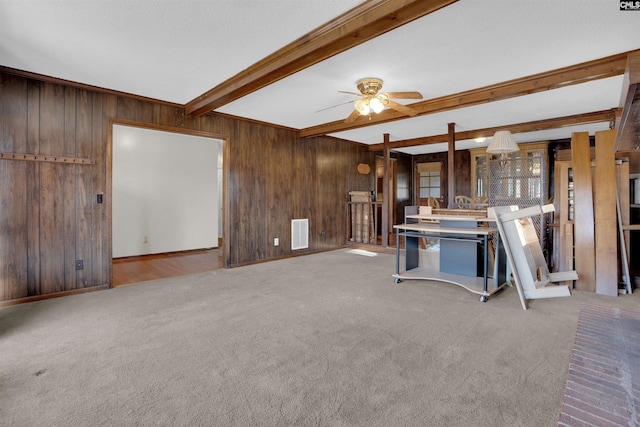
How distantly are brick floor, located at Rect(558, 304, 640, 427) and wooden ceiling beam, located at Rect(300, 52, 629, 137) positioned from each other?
2.21 metres

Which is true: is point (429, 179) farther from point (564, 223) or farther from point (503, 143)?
point (564, 223)

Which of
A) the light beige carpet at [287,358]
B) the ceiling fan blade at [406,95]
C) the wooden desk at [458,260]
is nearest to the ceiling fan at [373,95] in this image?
the ceiling fan blade at [406,95]

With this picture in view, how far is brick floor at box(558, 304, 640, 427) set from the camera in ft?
4.41

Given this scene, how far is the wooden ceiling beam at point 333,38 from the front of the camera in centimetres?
194

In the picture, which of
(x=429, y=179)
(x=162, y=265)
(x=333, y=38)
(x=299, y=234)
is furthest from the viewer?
(x=429, y=179)

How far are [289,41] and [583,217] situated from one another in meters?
3.65

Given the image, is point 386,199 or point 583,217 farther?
point 386,199

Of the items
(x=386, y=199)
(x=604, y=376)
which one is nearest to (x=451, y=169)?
(x=386, y=199)

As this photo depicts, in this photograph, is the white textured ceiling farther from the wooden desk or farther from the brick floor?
the brick floor

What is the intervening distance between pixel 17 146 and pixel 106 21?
1.84m

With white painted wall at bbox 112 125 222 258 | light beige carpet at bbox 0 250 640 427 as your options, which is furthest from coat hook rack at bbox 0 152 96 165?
white painted wall at bbox 112 125 222 258

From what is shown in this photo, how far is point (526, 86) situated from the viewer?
3332 mm

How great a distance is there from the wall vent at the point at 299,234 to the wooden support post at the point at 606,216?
13.6 ft

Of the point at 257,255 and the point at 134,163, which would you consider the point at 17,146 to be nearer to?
the point at 134,163
